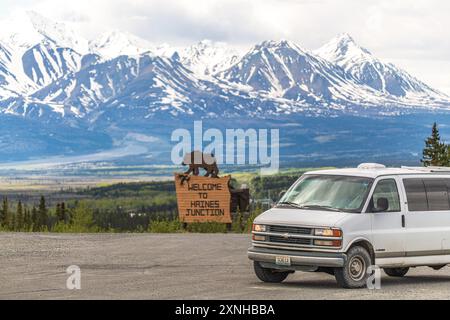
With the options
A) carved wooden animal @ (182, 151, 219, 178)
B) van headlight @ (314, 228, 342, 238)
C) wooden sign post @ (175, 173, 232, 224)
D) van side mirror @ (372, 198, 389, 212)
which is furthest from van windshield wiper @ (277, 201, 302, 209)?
carved wooden animal @ (182, 151, 219, 178)

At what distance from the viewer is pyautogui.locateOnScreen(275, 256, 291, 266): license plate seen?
55.5 feet

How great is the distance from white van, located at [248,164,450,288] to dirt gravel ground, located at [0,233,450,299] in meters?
0.39

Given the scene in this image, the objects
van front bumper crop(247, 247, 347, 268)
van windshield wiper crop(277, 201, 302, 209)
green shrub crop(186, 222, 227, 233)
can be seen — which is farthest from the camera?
green shrub crop(186, 222, 227, 233)

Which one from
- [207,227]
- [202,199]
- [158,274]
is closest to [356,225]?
[158,274]

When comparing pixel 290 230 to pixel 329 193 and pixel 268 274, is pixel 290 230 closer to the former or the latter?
pixel 329 193

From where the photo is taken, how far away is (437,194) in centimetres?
1852

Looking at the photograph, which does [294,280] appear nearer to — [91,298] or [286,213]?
[286,213]

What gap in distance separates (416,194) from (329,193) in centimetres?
154

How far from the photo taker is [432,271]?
20.7 m

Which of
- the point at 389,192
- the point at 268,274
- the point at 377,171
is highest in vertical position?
the point at 377,171

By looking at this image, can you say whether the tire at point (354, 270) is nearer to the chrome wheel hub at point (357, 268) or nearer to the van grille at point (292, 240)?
the chrome wheel hub at point (357, 268)

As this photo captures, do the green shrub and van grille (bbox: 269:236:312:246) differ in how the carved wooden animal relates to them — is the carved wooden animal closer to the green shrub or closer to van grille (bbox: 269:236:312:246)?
the green shrub

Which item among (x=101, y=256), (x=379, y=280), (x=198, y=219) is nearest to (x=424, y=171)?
(x=379, y=280)

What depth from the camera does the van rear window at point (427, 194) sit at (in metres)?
18.1
